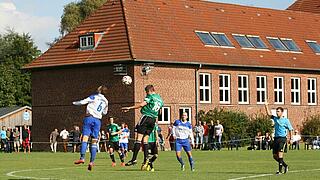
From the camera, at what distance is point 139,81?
56.6 meters

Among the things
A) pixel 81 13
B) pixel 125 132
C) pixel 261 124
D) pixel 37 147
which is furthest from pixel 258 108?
pixel 81 13

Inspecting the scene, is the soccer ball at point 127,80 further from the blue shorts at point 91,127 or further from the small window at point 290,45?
the blue shorts at point 91,127

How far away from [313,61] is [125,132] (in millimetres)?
33043

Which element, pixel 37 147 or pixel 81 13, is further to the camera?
pixel 81 13

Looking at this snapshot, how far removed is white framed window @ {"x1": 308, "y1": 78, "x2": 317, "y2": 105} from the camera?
225ft

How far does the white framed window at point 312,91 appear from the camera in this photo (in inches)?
2702

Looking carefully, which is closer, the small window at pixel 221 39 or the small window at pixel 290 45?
the small window at pixel 221 39

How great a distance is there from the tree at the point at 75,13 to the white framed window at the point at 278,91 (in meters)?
37.2

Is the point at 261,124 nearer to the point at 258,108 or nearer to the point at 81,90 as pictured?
the point at 258,108

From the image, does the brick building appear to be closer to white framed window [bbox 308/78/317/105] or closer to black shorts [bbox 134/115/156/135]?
white framed window [bbox 308/78/317/105]

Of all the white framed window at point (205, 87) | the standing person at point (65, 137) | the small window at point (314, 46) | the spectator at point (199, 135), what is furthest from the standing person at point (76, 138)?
the small window at point (314, 46)

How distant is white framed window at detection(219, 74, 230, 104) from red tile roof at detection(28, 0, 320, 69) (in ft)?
3.61

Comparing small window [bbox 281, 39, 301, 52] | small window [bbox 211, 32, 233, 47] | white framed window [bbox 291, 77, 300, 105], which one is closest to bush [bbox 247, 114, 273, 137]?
small window [bbox 211, 32, 233, 47]

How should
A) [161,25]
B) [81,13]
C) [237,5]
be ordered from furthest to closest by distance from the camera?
[81,13] → [237,5] → [161,25]
